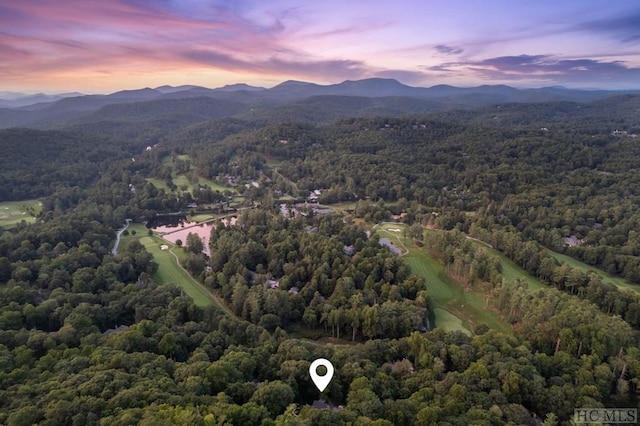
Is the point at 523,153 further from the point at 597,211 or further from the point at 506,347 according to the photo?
the point at 506,347

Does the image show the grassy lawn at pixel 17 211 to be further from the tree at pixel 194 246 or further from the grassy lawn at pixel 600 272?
the grassy lawn at pixel 600 272

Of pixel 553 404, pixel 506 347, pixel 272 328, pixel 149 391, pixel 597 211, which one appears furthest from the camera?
pixel 597 211

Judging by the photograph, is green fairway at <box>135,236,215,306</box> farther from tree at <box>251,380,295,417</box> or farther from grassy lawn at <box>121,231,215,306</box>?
tree at <box>251,380,295,417</box>

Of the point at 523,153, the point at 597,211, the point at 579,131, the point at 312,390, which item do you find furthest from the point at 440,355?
the point at 579,131

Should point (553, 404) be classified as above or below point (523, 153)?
below

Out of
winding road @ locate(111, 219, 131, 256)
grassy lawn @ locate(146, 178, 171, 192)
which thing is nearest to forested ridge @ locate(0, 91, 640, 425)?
winding road @ locate(111, 219, 131, 256)
